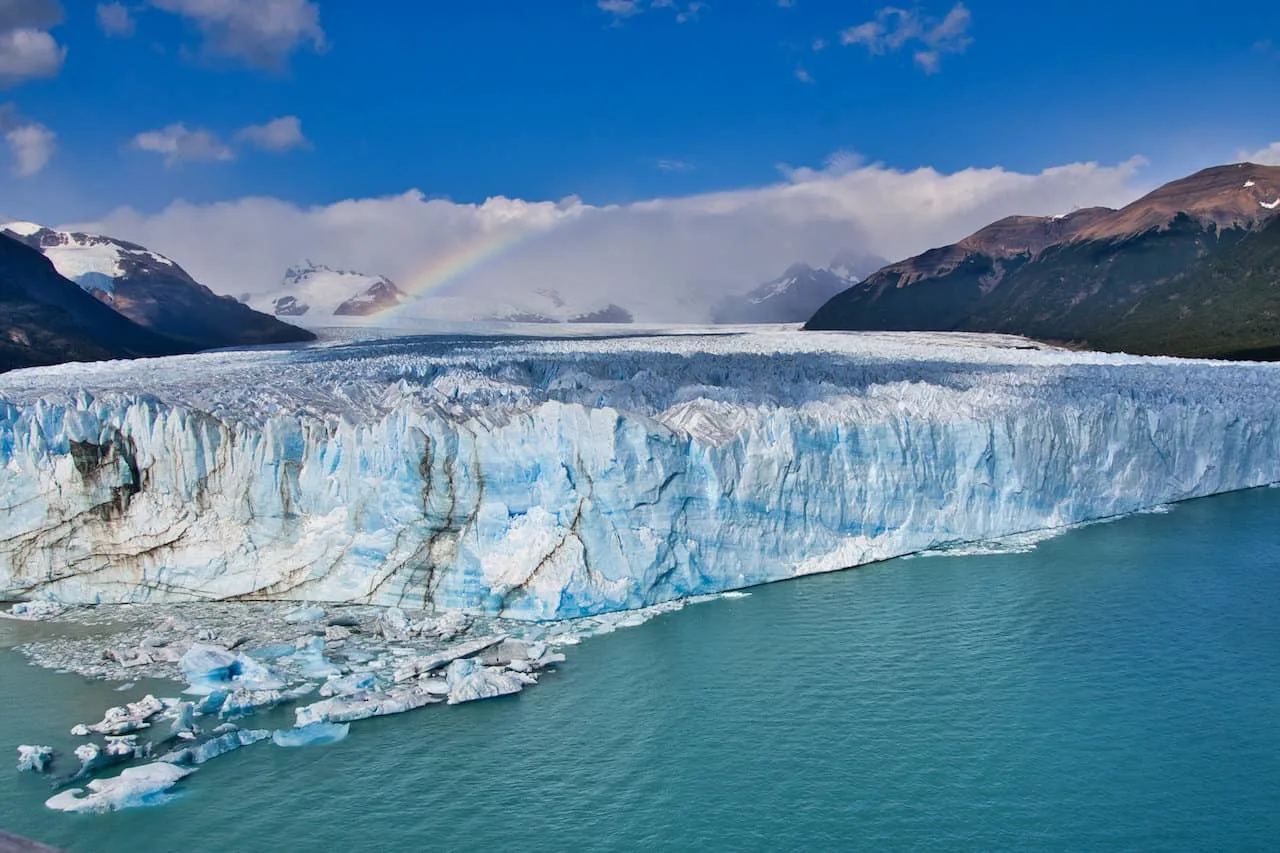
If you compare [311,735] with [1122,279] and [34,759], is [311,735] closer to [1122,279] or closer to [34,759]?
[34,759]

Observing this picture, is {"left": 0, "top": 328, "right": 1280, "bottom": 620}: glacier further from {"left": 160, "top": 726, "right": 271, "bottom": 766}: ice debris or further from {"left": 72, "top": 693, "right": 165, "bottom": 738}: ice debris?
{"left": 160, "top": 726, "right": 271, "bottom": 766}: ice debris

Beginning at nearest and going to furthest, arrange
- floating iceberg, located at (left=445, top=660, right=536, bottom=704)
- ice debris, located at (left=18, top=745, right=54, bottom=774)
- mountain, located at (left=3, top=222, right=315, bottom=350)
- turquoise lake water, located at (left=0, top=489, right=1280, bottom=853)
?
turquoise lake water, located at (left=0, top=489, right=1280, bottom=853), ice debris, located at (left=18, top=745, right=54, bottom=774), floating iceberg, located at (left=445, top=660, right=536, bottom=704), mountain, located at (left=3, top=222, right=315, bottom=350)

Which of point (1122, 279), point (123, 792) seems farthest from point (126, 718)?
point (1122, 279)

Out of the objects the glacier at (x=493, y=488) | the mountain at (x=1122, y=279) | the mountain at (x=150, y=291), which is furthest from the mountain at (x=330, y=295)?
the glacier at (x=493, y=488)

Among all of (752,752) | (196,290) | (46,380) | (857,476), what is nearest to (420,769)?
(752,752)

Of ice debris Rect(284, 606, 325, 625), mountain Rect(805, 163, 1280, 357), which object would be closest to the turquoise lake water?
ice debris Rect(284, 606, 325, 625)

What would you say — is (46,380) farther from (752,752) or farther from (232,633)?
(752,752)
